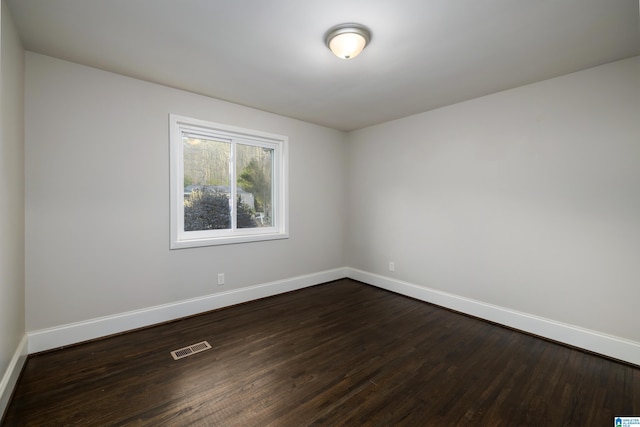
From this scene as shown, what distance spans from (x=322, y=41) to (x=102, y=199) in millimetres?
2456

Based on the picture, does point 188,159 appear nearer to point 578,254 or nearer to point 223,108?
point 223,108

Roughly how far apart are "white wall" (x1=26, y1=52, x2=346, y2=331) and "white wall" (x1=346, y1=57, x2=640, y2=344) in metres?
2.47

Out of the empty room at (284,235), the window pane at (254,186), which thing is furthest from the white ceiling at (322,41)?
the window pane at (254,186)

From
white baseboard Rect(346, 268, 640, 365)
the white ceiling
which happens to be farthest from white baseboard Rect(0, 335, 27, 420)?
white baseboard Rect(346, 268, 640, 365)

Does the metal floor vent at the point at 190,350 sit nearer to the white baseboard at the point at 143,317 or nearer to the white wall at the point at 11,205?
the white baseboard at the point at 143,317

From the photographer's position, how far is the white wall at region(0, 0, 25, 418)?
5.69 ft

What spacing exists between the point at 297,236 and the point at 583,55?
3559 mm

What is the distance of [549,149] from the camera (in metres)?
2.73

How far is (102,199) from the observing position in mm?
2650

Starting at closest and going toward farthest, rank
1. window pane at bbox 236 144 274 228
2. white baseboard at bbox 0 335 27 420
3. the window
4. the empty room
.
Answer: white baseboard at bbox 0 335 27 420, the empty room, the window, window pane at bbox 236 144 274 228

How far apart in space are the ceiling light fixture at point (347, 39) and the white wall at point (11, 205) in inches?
80.5

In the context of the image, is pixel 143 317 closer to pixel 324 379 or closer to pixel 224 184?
pixel 224 184

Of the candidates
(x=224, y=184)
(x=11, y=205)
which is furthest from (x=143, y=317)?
(x=224, y=184)

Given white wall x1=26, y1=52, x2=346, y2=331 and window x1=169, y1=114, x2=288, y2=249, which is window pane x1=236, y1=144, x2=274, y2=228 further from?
white wall x1=26, y1=52, x2=346, y2=331
